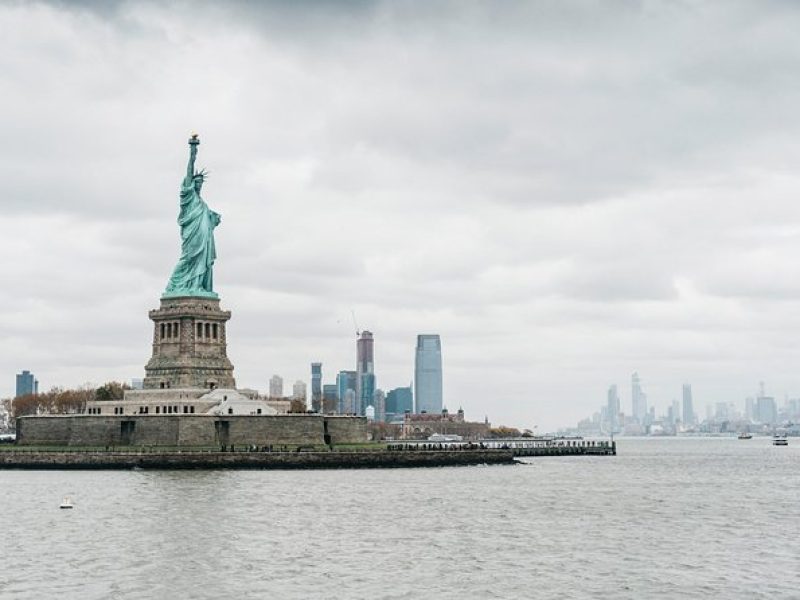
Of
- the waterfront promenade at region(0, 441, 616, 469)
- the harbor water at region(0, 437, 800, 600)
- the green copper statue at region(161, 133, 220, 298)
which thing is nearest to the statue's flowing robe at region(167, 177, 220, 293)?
the green copper statue at region(161, 133, 220, 298)

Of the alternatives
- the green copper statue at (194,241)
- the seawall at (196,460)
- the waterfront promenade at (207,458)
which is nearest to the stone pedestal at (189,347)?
the green copper statue at (194,241)

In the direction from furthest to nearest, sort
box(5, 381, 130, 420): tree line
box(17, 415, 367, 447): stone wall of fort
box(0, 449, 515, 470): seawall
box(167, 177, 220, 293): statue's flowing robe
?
box(5, 381, 130, 420): tree line
box(167, 177, 220, 293): statue's flowing robe
box(17, 415, 367, 447): stone wall of fort
box(0, 449, 515, 470): seawall

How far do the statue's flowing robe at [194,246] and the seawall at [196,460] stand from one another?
19447 millimetres

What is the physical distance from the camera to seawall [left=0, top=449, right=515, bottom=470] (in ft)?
335

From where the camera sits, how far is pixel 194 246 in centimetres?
11800

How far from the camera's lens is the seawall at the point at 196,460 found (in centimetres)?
10219

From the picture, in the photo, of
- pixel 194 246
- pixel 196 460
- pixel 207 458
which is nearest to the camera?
pixel 196 460

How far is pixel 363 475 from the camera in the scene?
10025 centimetres

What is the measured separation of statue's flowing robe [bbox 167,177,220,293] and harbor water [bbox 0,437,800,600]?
28.3 metres

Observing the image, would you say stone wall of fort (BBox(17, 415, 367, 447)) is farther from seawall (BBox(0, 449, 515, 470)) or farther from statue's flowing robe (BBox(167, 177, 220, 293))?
statue's flowing robe (BBox(167, 177, 220, 293))

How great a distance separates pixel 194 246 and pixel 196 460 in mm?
25001

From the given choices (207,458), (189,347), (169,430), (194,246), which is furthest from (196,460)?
(194,246)

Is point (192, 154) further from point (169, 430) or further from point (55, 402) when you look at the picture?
point (55, 402)

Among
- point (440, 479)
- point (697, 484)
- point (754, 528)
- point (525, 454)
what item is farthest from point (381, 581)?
point (525, 454)
